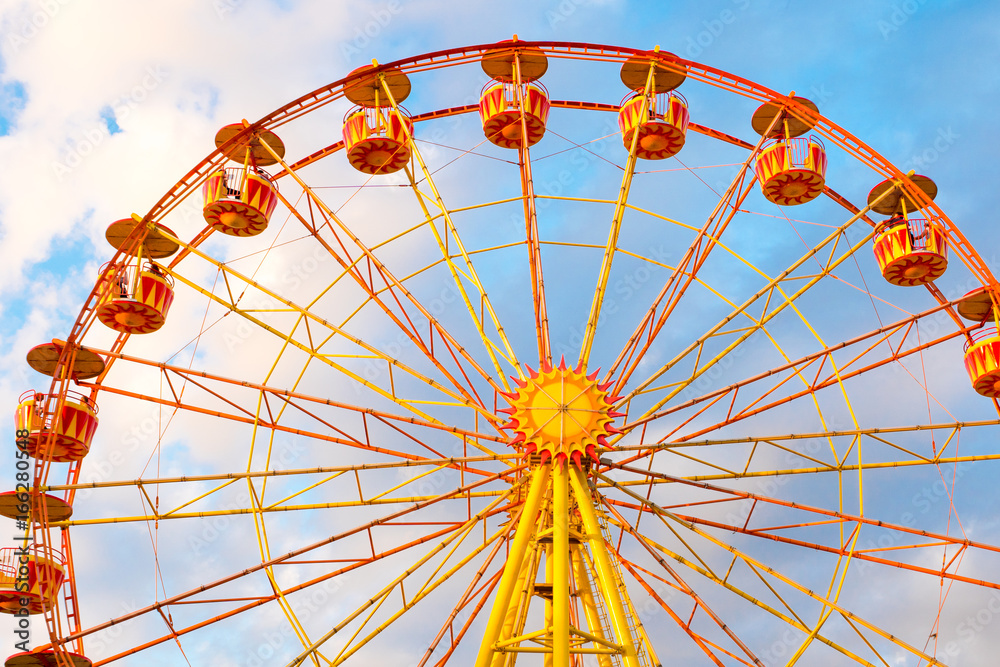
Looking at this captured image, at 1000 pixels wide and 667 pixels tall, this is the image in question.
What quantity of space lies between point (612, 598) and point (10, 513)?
37.1 feet

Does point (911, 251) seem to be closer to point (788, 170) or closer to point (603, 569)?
point (788, 170)

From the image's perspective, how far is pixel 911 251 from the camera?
773 inches

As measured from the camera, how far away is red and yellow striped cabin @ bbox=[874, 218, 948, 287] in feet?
64.5

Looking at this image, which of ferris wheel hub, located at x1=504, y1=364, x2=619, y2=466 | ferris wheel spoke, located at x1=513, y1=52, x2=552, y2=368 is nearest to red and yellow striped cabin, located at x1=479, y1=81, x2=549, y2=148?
ferris wheel spoke, located at x1=513, y1=52, x2=552, y2=368

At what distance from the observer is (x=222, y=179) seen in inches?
758

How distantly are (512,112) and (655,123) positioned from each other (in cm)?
260

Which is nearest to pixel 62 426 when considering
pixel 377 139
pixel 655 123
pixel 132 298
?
pixel 132 298

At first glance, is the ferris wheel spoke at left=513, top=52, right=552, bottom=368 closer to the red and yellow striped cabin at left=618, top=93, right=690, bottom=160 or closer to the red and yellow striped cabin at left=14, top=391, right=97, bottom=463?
the red and yellow striped cabin at left=618, top=93, right=690, bottom=160

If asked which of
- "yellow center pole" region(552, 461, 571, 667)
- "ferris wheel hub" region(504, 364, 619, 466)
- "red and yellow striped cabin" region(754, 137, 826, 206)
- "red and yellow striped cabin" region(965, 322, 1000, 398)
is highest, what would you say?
"red and yellow striped cabin" region(754, 137, 826, 206)

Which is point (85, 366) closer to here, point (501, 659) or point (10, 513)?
point (10, 513)

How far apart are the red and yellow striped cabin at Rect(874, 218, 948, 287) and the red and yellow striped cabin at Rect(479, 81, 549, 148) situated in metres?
6.61

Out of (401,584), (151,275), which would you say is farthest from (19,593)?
(401,584)

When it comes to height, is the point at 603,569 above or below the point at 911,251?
below

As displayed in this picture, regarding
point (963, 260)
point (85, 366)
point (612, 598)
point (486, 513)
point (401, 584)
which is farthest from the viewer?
point (85, 366)
